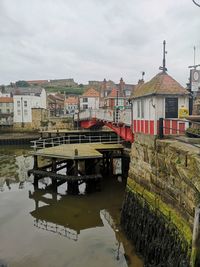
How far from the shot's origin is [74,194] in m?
16.0

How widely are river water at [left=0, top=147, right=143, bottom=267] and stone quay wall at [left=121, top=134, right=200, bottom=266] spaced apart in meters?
0.81

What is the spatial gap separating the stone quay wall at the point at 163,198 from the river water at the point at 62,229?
31.8 inches

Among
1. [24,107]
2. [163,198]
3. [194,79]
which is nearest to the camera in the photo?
[163,198]

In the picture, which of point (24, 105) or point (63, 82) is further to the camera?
point (63, 82)

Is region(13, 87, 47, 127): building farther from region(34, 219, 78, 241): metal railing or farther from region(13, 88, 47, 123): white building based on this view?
region(34, 219, 78, 241): metal railing

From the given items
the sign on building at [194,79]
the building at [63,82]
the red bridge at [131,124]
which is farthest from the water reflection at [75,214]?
the building at [63,82]

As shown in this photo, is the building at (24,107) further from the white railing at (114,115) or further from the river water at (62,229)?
the river water at (62,229)

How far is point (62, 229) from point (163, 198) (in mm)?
5111

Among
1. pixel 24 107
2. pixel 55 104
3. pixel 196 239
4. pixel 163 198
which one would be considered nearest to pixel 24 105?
pixel 24 107

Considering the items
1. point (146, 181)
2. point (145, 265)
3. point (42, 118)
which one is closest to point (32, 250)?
point (145, 265)

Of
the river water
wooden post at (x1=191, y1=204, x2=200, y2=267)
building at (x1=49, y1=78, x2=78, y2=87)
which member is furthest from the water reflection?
building at (x1=49, y1=78, x2=78, y2=87)

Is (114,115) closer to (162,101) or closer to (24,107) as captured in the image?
(162,101)

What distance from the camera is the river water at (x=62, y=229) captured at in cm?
936

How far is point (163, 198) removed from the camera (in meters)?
9.05
